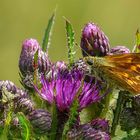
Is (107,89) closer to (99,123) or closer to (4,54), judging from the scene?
(99,123)

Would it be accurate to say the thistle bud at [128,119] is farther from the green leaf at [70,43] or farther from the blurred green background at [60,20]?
the blurred green background at [60,20]

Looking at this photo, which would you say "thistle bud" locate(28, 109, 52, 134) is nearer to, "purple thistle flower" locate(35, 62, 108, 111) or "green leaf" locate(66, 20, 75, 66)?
"purple thistle flower" locate(35, 62, 108, 111)

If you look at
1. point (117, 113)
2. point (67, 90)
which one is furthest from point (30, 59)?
point (117, 113)

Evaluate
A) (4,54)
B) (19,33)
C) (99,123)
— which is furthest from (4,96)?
(19,33)

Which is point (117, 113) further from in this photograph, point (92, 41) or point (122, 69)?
point (92, 41)

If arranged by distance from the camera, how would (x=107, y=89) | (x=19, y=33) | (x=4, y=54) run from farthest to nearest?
(x=19, y=33)
(x=4, y=54)
(x=107, y=89)

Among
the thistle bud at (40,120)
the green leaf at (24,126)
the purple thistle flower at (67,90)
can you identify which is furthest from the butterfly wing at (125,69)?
the green leaf at (24,126)

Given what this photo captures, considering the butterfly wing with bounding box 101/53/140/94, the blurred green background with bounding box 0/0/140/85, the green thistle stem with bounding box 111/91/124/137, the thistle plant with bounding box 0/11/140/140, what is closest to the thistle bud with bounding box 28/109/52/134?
the thistle plant with bounding box 0/11/140/140
